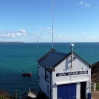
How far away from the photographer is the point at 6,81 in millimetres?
47875

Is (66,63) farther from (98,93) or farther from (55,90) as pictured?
(98,93)

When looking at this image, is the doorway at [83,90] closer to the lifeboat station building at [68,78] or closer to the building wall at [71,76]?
the lifeboat station building at [68,78]

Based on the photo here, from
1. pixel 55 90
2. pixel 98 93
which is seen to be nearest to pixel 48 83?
pixel 55 90

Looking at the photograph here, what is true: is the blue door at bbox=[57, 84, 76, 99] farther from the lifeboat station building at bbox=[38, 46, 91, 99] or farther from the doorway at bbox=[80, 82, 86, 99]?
the doorway at bbox=[80, 82, 86, 99]

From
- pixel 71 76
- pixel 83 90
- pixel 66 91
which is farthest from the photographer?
pixel 83 90

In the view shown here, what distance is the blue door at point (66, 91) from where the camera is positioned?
795 inches

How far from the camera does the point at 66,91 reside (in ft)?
67.3

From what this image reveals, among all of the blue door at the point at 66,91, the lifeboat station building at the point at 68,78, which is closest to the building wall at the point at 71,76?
the lifeboat station building at the point at 68,78

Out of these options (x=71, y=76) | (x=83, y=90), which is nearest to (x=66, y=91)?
(x=71, y=76)

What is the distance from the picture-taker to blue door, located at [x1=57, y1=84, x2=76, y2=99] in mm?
20205

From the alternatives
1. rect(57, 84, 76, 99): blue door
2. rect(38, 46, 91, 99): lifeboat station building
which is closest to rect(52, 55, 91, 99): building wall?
rect(38, 46, 91, 99): lifeboat station building

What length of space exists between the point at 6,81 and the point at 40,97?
93.1ft

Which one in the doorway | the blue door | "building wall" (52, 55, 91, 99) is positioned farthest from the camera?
the doorway

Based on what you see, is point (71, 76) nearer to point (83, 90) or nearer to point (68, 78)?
point (68, 78)
